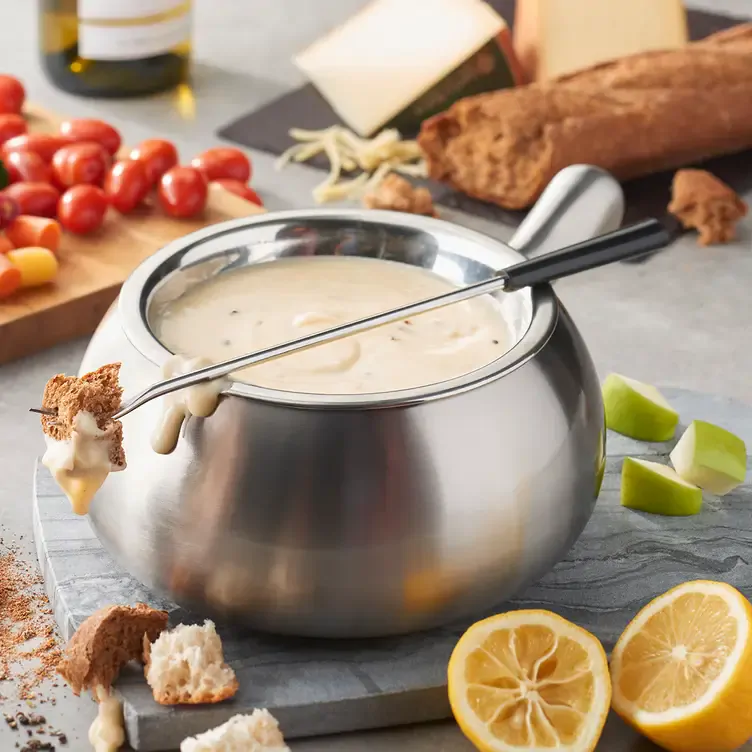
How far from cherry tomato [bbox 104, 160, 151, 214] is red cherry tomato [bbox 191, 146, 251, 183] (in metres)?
0.16

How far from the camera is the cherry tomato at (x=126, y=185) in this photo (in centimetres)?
250

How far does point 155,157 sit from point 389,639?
4.78 ft

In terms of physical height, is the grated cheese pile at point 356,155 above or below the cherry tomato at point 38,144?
below

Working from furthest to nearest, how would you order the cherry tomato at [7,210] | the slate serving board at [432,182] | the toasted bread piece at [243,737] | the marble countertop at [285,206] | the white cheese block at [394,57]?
1. the white cheese block at [394,57]
2. the slate serving board at [432,182]
3. the cherry tomato at [7,210]
4. the marble countertop at [285,206]
5. the toasted bread piece at [243,737]

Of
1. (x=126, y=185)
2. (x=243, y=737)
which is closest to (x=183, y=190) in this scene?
(x=126, y=185)

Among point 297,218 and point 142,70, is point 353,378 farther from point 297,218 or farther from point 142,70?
point 142,70

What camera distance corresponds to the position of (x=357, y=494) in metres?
1.25

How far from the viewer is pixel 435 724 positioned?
52.1 inches

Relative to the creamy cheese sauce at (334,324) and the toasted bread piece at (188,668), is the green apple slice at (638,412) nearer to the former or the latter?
the creamy cheese sauce at (334,324)

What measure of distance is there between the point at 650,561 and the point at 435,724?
368 millimetres

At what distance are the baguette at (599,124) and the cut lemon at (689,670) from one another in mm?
1449

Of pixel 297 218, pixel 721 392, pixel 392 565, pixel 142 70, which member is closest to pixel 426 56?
pixel 142 70

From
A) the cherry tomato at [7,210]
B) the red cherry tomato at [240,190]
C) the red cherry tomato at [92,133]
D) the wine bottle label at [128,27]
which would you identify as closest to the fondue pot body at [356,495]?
the cherry tomato at [7,210]

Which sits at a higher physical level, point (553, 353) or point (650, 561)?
point (553, 353)
